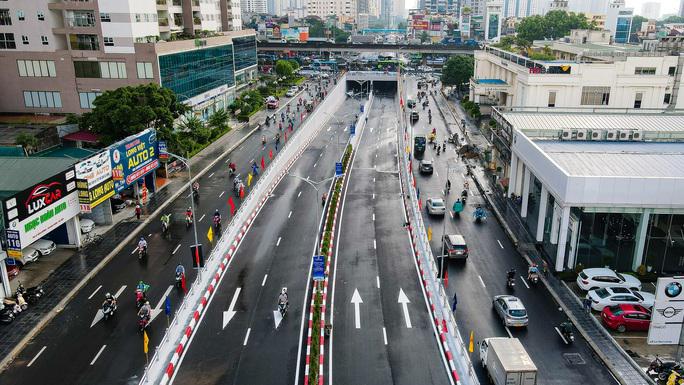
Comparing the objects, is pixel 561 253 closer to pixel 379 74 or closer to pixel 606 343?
pixel 606 343

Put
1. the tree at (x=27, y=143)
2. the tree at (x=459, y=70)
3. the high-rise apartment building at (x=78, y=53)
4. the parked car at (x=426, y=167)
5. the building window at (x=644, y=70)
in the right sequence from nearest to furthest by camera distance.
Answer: the tree at (x=27, y=143) < the parked car at (x=426, y=167) < the high-rise apartment building at (x=78, y=53) < the building window at (x=644, y=70) < the tree at (x=459, y=70)

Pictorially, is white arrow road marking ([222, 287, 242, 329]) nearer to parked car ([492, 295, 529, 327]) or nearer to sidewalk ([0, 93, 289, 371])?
sidewalk ([0, 93, 289, 371])

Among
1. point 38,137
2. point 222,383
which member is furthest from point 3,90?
point 222,383

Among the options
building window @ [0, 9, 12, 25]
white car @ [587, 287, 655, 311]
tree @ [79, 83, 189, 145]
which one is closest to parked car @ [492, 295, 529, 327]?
white car @ [587, 287, 655, 311]

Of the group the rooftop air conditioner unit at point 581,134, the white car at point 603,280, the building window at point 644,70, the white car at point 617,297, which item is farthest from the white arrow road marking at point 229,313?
the building window at point 644,70

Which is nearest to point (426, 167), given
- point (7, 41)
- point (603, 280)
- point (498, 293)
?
point (498, 293)

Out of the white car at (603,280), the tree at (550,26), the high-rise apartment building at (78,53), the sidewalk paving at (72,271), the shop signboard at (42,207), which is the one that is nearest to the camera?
the sidewalk paving at (72,271)

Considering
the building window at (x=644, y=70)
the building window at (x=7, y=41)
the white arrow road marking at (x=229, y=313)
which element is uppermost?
the building window at (x=7, y=41)

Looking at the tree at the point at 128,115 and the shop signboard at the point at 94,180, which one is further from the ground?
the tree at the point at 128,115

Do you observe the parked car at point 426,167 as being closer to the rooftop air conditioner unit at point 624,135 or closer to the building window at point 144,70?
the rooftop air conditioner unit at point 624,135
